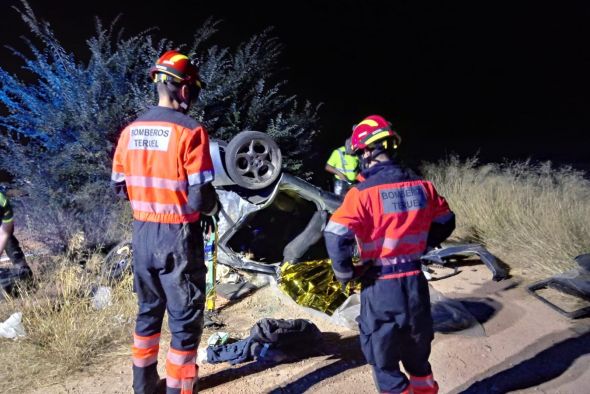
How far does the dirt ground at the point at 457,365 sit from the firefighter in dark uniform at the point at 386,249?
88cm

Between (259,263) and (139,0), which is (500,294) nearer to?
(259,263)

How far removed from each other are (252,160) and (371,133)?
8.60 ft

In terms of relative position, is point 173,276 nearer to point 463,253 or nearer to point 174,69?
point 174,69

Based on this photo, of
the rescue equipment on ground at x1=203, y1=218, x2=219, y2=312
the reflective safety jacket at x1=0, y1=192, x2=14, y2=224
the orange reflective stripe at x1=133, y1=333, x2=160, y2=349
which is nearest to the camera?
the orange reflective stripe at x1=133, y1=333, x2=160, y2=349

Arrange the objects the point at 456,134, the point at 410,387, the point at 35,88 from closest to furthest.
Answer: the point at 410,387 < the point at 35,88 < the point at 456,134

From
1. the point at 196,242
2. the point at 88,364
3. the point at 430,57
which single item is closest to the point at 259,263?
the point at 88,364

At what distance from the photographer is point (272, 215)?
5.84 m

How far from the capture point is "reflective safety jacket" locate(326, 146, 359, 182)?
23.9 feet

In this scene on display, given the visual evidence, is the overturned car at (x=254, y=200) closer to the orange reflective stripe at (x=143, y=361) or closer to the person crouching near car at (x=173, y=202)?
the orange reflective stripe at (x=143, y=361)

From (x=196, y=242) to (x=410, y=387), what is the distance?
1.40 m

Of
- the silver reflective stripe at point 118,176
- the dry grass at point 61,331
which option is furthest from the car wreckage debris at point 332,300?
the silver reflective stripe at point 118,176

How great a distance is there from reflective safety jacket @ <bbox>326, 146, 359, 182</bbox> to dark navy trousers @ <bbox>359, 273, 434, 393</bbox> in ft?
15.5

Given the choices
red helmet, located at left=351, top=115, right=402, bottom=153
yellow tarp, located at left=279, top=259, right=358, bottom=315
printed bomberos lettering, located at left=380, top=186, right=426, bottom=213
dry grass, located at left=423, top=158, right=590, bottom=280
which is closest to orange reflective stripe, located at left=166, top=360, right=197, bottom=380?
printed bomberos lettering, located at left=380, top=186, right=426, bottom=213

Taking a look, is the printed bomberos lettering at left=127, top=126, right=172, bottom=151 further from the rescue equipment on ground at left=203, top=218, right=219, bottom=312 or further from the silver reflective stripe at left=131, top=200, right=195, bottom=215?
the rescue equipment on ground at left=203, top=218, right=219, bottom=312
